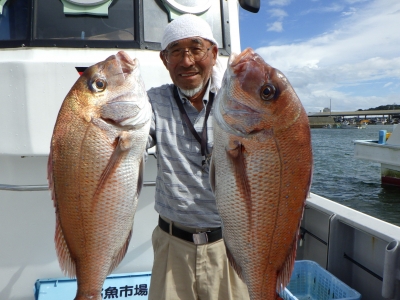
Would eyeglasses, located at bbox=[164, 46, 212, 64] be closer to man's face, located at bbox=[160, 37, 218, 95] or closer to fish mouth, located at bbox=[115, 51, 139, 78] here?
man's face, located at bbox=[160, 37, 218, 95]

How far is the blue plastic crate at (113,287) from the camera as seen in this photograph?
11.0ft

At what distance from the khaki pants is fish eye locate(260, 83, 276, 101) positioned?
41.6 inches

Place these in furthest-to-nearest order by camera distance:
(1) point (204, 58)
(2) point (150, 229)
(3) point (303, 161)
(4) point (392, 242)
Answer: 1. (2) point (150, 229)
2. (4) point (392, 242)
3. (1) point (204, 58)
4. (3) point (303, 161)

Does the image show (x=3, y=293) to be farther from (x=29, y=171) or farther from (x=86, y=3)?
(x=86, y=3)

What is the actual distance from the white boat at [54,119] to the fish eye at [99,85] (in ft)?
5.22

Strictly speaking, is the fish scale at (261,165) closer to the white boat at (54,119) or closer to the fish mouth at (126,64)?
the fish mouth at (126,64)

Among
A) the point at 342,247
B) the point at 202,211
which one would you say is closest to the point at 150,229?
the point at 202,211

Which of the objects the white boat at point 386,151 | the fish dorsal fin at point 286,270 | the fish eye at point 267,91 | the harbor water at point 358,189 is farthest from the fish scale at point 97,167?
the white boat at point 386,151

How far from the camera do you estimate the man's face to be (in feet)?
6.66

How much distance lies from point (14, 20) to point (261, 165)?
2.89 m

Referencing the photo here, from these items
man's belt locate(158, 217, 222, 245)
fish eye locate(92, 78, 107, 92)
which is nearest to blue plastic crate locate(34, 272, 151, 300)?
man's belt locate(158, 217, 222, 245)

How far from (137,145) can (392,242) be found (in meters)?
2.41

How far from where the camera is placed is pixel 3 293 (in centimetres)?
344

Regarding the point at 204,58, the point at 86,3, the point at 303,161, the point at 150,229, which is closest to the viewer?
the point at 303,161
